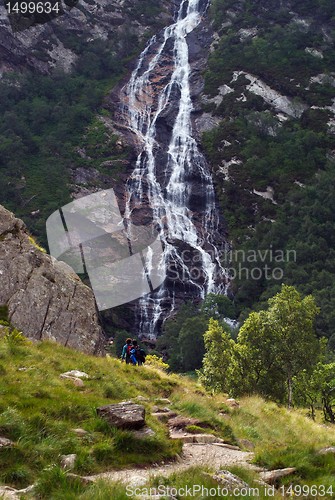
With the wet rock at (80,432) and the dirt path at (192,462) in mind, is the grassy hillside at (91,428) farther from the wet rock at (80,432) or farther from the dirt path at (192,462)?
the dirt path at (192,462)

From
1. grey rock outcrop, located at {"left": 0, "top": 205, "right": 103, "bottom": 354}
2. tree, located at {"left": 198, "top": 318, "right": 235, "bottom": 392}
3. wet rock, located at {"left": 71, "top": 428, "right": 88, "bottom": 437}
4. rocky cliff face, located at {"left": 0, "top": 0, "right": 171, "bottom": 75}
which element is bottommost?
tree, located at {"left": 198, "top": 318, "right": 235, "bottom": 392}

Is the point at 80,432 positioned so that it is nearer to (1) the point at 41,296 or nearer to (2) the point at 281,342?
(1) the point at 41,296

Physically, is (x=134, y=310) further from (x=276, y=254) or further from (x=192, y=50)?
(x=192, y=50)

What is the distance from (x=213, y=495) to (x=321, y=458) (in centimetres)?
302

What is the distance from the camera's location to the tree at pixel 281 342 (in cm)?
2548

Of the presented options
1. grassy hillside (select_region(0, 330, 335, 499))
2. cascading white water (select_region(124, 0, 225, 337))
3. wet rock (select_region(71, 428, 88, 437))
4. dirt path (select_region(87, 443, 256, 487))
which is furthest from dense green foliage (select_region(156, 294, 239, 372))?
wet rock (select_region(71, 428, 88, 437))

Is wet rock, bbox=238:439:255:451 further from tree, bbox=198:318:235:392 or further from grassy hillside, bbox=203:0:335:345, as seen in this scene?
grassy hillside, bbox=203:0:335:345

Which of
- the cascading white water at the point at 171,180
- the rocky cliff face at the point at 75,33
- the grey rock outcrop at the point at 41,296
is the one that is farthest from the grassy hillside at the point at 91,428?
the rocky cliff face at the point at 75,33

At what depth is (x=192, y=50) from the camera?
99.2 m

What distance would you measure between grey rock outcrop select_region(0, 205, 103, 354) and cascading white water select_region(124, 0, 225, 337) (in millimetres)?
39313

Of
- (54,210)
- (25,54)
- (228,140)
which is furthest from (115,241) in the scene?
(25,54)

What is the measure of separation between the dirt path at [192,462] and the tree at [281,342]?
16383 millimetres

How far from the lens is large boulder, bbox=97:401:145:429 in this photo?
8727 millimetres

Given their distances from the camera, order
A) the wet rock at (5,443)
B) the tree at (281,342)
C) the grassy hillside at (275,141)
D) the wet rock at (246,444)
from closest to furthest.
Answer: the wet rock at (5,443) → the wet rock at (246,444) → the tree at (281,342) → the grassy hillside at (275,141)
